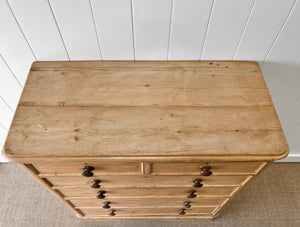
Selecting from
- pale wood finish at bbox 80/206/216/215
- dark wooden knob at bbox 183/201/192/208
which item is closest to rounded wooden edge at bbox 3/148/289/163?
dark wooden knob at bbox 183/201/192/208

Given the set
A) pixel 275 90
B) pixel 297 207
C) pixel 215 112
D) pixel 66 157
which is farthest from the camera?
pixel 297 207

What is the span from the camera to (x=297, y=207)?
1.46 m

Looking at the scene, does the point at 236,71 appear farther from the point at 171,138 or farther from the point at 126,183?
the point at 126,183

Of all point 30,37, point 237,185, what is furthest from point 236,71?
point 30,37

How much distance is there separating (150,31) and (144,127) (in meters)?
0.37

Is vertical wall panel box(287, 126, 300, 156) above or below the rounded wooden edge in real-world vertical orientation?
above

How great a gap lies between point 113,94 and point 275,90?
0.82m

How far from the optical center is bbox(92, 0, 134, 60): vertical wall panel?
31.2 inches

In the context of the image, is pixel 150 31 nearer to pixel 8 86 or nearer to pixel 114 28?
pixel 114 28

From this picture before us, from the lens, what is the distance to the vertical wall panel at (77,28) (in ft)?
2.60

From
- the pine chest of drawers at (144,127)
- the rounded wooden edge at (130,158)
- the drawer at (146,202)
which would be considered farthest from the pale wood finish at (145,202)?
the rounded wooden edge at (130,158)

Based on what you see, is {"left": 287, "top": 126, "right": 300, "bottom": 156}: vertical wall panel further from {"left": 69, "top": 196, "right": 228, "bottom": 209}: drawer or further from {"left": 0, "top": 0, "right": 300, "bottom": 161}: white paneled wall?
{"left": 69, "top": 196, "right": 228, "bottom": 209}: drawer

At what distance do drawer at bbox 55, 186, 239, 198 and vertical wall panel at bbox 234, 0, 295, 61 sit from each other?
60 centimetres

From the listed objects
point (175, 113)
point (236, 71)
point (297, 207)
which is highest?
point (236, 71)
